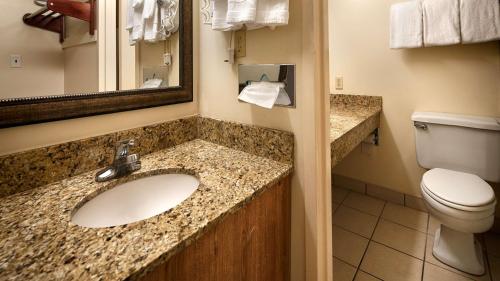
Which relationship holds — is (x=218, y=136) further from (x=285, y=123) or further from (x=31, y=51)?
(x=31, y=51)

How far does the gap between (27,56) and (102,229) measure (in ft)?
1.83

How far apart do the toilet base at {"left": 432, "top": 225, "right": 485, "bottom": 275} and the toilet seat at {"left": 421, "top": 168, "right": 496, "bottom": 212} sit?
0.89ft

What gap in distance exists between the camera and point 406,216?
182 centimetres

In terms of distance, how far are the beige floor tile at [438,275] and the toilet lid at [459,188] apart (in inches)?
16.3

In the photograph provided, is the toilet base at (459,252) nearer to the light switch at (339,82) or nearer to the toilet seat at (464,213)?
the toilet seat at (464,213)

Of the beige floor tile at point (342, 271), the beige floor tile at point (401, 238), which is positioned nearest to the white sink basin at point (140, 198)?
the beige floor tile at point (342, 271)

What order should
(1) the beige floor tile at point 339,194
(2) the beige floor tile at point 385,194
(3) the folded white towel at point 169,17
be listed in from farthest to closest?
1. (1) the beige floor tile at point 339,194
2. (2) the beige floor tile at point 385,194
3. (3) the folded white towel at point 169,17

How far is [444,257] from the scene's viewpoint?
137 centimetres

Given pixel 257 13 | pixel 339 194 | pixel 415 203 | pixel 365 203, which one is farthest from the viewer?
pixel 339 194

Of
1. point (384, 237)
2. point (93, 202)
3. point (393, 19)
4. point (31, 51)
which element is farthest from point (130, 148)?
point (393, 19)

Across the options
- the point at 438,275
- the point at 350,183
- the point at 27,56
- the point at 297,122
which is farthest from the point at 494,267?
the point at 27,56

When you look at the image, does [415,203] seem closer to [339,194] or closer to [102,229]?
[339,194]

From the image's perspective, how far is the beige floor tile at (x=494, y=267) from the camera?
1267mm

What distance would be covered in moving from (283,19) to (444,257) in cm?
158
